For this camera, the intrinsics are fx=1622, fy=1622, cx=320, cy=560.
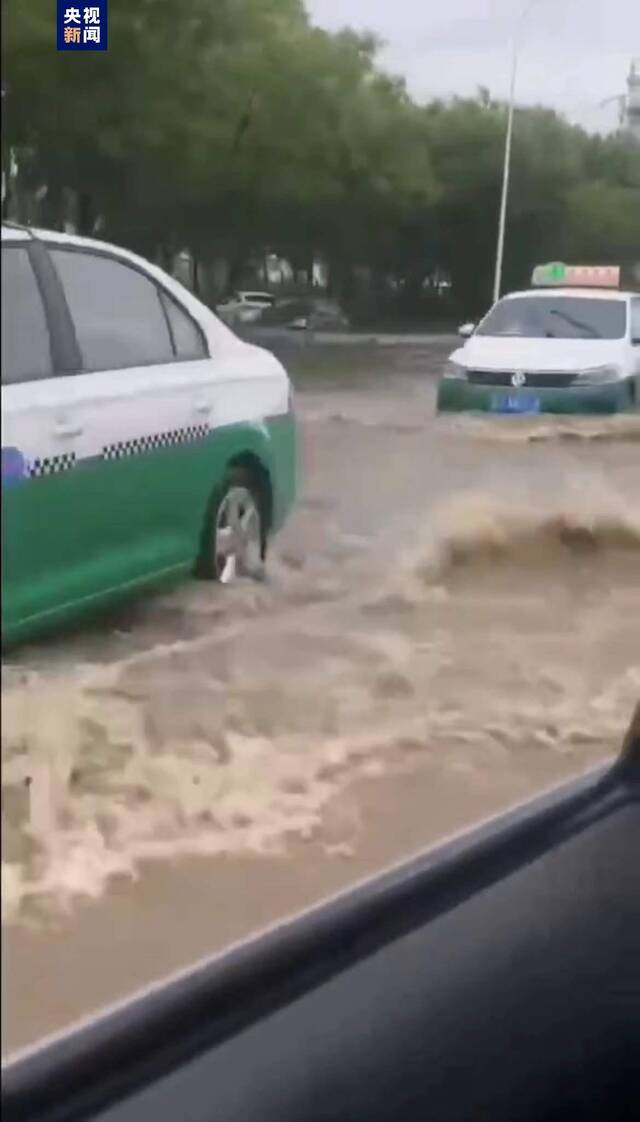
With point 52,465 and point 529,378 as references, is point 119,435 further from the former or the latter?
point 529,378

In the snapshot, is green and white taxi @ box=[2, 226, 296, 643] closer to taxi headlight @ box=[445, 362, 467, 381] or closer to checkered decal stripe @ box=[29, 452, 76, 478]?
checkered decal stripe @ box=[29, 452, 76, 478]

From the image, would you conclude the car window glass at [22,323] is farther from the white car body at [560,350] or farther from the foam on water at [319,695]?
the white car body at [560,350]

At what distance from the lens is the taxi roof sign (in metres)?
1.66

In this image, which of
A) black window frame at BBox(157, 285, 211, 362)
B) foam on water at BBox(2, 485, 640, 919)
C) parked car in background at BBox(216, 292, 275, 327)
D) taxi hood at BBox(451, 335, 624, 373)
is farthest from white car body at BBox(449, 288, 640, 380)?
black window frame at BBox(157, 285, 211, 362)

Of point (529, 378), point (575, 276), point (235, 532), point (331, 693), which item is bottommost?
point (331, 693)

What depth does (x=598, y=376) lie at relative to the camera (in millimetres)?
1753

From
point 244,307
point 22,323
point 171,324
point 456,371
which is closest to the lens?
point 22,323

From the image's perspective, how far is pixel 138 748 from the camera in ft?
3.96

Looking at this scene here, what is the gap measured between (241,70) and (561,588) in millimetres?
684

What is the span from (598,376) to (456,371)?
0.20 meters

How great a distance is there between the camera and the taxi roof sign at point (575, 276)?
166cm

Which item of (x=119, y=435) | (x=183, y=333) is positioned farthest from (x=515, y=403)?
(x=119, y=435)

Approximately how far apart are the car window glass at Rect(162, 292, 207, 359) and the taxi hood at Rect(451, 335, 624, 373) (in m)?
0.45

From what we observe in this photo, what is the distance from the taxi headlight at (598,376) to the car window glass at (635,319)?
0.17ft
